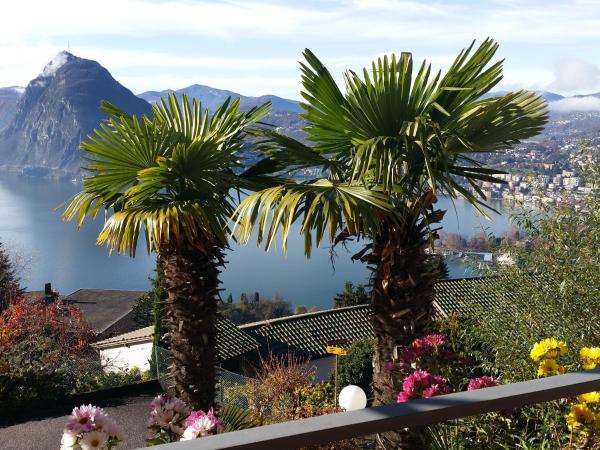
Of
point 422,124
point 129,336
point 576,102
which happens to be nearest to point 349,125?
point 422,124

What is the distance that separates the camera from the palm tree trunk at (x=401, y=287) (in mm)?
4805

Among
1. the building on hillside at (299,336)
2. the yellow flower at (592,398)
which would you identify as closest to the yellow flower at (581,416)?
the yellow flower at (592,398)

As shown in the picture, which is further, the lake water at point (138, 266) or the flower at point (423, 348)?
the lake water at point (138, 266)

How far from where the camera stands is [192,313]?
6.64 metres

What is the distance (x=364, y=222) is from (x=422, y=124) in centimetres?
76

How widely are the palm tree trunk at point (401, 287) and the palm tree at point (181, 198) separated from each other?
179 cm

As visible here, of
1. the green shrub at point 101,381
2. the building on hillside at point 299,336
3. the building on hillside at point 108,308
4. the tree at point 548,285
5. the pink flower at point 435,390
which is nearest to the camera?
the pink flower at point 435,390

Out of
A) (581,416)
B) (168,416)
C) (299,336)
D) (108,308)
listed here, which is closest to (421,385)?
(581,416)

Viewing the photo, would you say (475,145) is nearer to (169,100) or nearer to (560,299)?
(560,299)

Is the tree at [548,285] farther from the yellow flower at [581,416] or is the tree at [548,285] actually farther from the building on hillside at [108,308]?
the building on hillside at [108,308]

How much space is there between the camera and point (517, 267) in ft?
19.7

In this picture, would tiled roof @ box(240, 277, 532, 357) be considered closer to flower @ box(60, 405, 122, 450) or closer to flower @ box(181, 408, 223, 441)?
flower @ box(181, 408, 223, 441)

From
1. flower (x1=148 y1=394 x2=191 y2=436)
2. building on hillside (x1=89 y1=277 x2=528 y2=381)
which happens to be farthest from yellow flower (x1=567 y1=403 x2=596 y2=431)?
building on hillside (x1=89 y1=277 x2=528 y2=381)

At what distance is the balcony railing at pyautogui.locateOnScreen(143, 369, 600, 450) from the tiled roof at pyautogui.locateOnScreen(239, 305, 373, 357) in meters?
22.3
